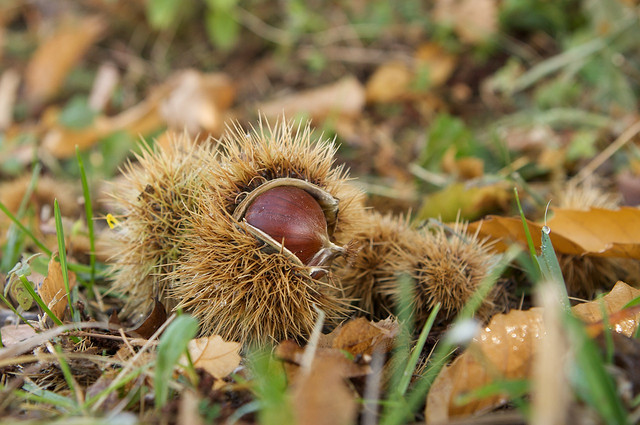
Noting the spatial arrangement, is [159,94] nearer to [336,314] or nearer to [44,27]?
[44,27]

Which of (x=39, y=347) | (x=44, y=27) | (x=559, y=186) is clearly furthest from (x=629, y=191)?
(x=44, y=27)

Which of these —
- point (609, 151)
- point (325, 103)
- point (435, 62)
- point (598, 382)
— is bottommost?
point (598, 382)

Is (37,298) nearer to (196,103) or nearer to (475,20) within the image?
(196,103)

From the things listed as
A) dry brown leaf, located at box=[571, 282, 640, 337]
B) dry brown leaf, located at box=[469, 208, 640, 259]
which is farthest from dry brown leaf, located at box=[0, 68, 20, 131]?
dry brown leaf, located at box=[571, 282, 640, 337]

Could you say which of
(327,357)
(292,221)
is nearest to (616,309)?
(327,357)

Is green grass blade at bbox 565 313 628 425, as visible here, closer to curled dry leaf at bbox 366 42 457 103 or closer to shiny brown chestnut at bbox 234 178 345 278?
shiny brown chestnut at bbox 234 178 345 278

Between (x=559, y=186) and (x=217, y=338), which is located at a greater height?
(x=559, y=186)
